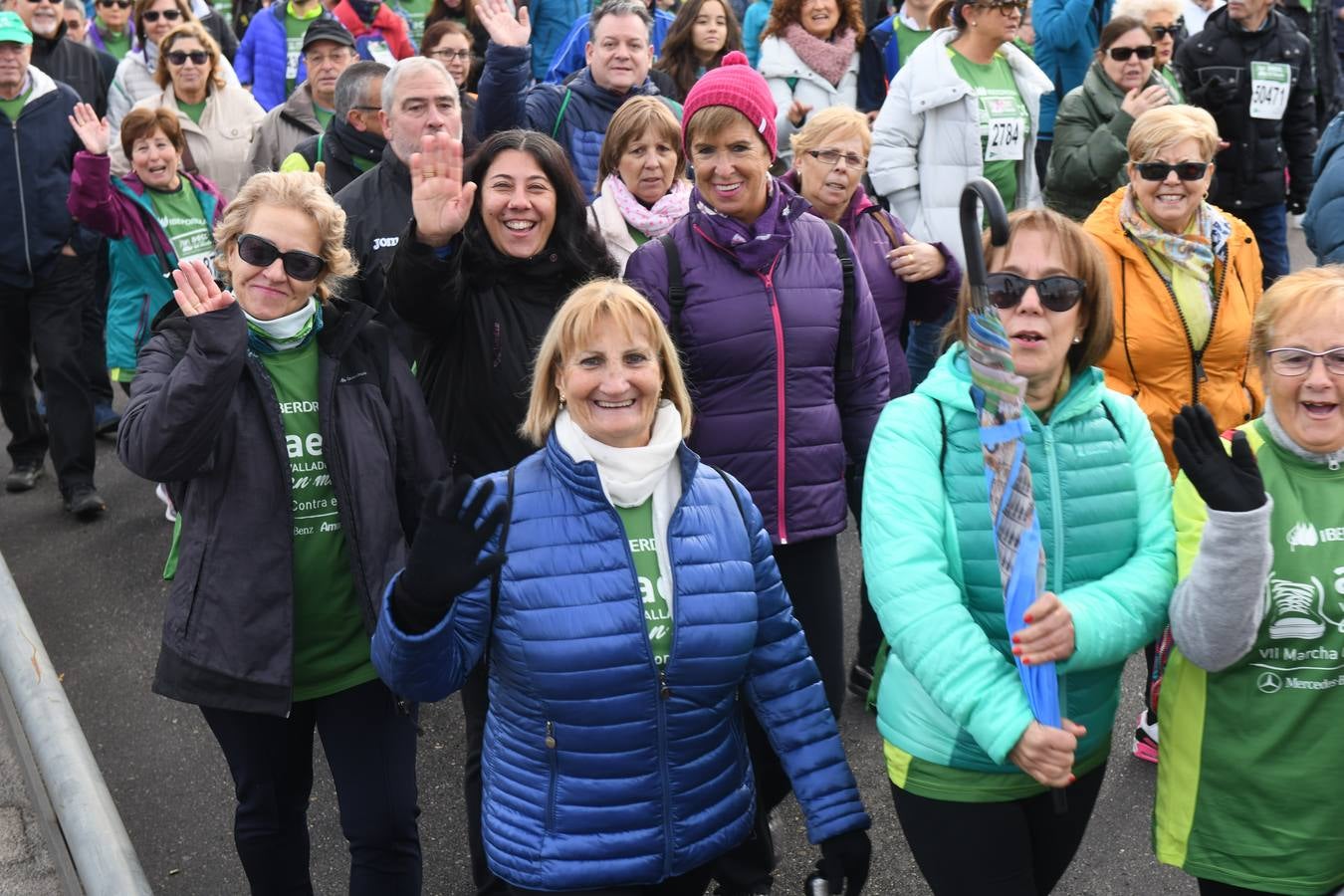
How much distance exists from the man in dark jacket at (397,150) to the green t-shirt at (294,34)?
447 cm

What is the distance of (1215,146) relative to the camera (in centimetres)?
509

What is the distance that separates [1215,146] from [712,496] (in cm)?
273

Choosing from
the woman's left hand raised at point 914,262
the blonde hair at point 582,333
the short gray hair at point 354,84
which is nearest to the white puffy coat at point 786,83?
the short gray hair at point 354,84

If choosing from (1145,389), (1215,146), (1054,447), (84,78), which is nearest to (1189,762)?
(1054,447)

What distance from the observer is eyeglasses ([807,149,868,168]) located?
5.29 metres

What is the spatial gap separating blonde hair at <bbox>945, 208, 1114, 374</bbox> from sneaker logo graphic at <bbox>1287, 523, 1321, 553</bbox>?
561 millimetres

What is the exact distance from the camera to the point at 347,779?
379 cm

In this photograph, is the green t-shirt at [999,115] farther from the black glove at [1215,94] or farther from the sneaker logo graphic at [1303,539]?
the sneaker logo graphic at [1303,539]

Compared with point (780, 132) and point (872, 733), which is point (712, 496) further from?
point (780, 132)

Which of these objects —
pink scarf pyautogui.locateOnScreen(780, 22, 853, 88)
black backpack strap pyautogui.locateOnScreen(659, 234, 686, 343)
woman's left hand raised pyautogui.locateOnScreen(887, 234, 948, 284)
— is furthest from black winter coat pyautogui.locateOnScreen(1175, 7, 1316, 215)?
black backpack strap pyautogui.locateOnScreen(659, 234, 686, 343)

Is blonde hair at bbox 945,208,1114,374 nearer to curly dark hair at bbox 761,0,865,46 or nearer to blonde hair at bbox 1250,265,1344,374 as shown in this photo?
blonde hair at bbox 1250,265,1344,374

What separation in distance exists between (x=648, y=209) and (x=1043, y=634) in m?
3.02

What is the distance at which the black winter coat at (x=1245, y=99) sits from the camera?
860 cm

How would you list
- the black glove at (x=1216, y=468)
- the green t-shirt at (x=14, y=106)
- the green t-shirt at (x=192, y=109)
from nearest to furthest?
the black glove at (x=1216, y=468) < the green t-shirt at (x=14, y=106) < the green t-shirt at (x=192, y=109)
